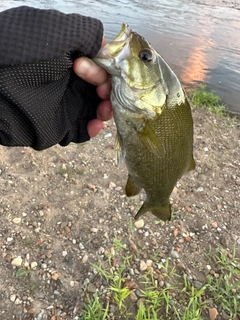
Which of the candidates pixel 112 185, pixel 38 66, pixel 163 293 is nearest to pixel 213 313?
pixel 163 293

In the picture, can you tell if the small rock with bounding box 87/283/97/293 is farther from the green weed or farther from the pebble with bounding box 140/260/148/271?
the pebble with bounding box 140/260/148/271

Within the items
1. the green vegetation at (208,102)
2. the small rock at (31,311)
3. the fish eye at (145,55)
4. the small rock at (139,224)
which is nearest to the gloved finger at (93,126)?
the fish eye at (145,55)

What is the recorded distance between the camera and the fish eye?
6.00ft

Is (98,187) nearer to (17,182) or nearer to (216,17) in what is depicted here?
(17,182)

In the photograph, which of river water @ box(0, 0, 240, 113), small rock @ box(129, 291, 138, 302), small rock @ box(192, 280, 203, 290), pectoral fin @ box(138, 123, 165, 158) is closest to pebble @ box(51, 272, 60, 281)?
small rock @ box(129, 291, 138, 302)

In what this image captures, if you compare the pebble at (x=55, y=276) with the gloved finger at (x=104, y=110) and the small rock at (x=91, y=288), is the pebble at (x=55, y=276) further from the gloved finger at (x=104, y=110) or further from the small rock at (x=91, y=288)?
the gloved finger at (x=104, y=110)

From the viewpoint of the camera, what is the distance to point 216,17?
34.1 feet

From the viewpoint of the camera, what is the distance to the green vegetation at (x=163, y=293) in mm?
2779

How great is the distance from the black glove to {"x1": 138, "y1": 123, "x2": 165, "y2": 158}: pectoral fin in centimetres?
45

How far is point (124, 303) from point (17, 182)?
5.14 ft

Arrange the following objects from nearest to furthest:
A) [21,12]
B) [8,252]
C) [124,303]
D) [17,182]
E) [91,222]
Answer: [21,12] < [124,303] < [8,252] < [91,222] < [17,182]

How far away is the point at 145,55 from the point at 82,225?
6.33 ft

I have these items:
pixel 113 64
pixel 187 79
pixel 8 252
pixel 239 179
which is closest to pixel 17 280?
pixel 8 252

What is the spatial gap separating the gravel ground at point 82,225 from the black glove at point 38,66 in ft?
3.98
